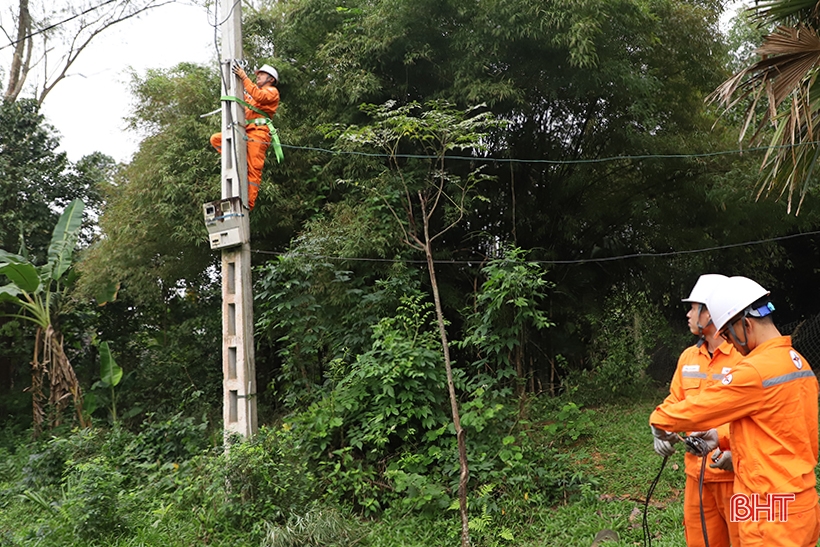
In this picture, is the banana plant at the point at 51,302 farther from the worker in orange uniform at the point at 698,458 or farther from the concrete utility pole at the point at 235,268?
the worker in orange uniform at the point at 698,458

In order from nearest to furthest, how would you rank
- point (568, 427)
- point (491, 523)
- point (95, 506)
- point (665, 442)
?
point (665, 442), point (95, 506), point (491, 523), point (568, 427)

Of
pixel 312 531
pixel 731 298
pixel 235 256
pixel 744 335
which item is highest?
pixel 235 256

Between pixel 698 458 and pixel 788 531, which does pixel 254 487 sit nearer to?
pixel 698 458

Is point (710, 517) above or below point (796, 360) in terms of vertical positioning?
below

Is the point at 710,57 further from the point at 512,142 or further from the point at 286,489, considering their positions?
the point at 286,489

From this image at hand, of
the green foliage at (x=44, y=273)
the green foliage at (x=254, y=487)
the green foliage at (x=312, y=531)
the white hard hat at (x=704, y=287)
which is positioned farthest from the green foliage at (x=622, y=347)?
the green foliage at (x=44, y=273)

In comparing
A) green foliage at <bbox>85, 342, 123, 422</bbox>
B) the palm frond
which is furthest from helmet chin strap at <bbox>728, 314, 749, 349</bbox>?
green foliage at <bbox>85, 342, 123, 422</bbox>

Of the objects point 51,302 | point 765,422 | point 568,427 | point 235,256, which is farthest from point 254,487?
point 51,302

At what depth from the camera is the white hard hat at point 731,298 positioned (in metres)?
2.58

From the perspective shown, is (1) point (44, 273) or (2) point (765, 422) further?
(1) point (44, 273)

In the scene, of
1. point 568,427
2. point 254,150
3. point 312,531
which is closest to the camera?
point 312,531

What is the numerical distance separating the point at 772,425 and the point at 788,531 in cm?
40

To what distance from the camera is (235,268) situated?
19.3 feet

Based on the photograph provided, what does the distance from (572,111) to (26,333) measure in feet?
34.5
